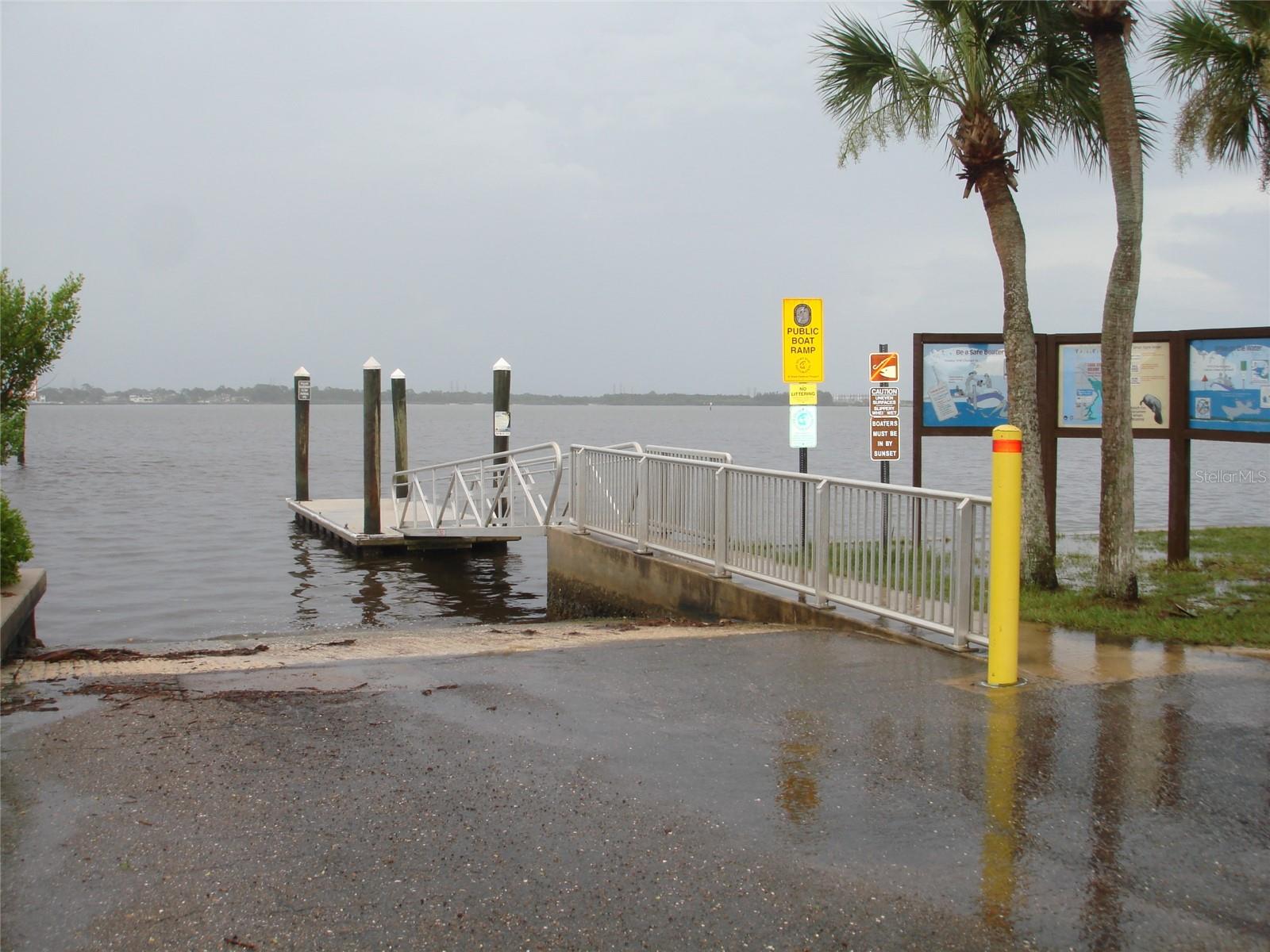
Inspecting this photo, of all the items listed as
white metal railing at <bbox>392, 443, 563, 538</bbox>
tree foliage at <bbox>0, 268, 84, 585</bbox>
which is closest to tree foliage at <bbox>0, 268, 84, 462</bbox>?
tree foliage at <bbox>0, 268, 84, 585</bbox>

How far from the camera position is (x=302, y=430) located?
27.4 meters

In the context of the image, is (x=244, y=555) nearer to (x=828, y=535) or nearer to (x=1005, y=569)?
(x=828, y=535)

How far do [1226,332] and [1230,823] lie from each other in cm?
807

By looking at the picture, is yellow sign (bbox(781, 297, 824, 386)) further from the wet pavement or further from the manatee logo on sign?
the wet pavement

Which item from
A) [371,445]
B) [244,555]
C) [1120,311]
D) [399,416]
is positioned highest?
[1120,311]

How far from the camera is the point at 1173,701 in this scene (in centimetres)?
623

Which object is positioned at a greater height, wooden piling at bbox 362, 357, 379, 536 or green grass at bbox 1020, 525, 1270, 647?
wooden piling at bbox 362, 357, 379, 536

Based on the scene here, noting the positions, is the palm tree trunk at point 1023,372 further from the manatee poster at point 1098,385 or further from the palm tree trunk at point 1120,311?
the manatee poster at point 1098,385

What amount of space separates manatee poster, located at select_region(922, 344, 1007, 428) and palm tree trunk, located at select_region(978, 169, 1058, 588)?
1.73 m

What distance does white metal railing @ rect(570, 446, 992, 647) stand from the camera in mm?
7422

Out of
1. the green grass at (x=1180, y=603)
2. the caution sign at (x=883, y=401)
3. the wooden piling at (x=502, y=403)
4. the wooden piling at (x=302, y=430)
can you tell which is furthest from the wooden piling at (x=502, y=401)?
the green grass at (x=1180, y=603)

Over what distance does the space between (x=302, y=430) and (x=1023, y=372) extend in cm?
2058

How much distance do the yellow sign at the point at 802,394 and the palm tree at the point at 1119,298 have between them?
10.5 ft

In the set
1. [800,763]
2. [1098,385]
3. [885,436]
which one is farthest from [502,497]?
[800,763]
